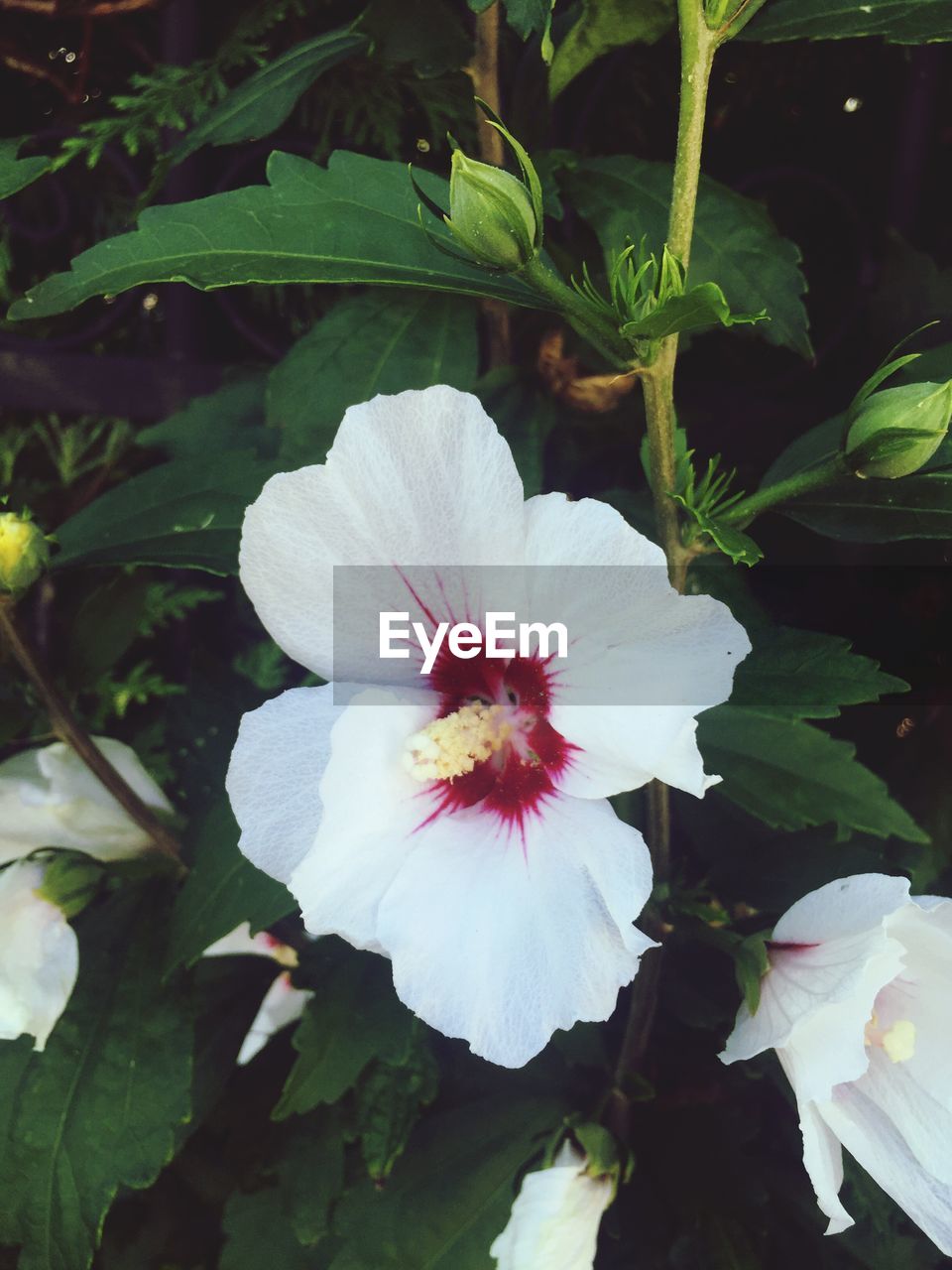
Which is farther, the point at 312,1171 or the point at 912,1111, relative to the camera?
the point at 312,1171

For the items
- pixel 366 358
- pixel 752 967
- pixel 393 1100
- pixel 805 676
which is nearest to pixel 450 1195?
pixel 393 1100

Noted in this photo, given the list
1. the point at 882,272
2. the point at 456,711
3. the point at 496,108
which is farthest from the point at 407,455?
the point at 882,272

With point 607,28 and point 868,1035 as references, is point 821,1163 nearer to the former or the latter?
point 868,1035

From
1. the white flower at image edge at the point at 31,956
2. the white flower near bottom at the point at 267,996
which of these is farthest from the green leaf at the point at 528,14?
the white flower near bottom at the point at 267,996

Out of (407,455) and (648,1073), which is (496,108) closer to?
(407,455)

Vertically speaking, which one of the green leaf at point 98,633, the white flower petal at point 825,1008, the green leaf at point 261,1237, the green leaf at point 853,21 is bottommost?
the green leaf at point 261,1237

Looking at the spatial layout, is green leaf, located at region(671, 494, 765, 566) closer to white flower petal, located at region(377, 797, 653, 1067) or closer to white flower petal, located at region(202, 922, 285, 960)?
white flower petal, located at region(377, 797, 653, 1067)

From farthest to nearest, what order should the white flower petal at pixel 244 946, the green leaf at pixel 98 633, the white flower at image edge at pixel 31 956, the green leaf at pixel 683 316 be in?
1. the white flower petal at pixel 244 946
2. the green leaf at pixel 98 633
3. the white flower at image edge at pixel 31 956
4. the green leaf at pixel 683 316

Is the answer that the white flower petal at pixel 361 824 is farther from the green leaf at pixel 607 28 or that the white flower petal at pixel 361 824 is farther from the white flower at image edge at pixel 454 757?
the green leaf at pixel 607 28
